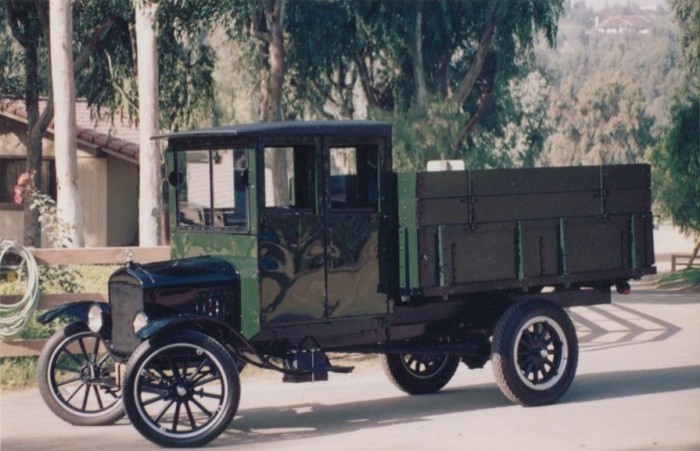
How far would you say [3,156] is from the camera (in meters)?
32.6

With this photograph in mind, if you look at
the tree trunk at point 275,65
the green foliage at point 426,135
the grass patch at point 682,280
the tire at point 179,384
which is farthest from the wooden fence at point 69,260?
the green foliage at point 426,135

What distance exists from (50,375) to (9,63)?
82.3 feet

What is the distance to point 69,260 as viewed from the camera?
1294cm

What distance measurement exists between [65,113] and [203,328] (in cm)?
1133

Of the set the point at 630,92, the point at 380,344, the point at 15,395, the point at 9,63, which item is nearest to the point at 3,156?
the point at 9,63

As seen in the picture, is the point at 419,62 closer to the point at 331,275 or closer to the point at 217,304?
the point at 331,275

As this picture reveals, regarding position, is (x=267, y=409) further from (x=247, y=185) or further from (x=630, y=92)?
(x=630, y=92)

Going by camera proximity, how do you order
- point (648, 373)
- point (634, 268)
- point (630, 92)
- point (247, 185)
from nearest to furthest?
point (247, 185) < point (634, 268) < point (648, 373) < point (630, 92)

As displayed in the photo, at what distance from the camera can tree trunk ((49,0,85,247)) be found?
2017 centimetres

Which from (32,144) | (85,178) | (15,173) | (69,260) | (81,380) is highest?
(32,144)

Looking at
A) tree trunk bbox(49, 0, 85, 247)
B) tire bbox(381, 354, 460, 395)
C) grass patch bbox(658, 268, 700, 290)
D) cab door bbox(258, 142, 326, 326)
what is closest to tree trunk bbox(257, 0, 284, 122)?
tree trunk bbox(49, 0, 85, 247)

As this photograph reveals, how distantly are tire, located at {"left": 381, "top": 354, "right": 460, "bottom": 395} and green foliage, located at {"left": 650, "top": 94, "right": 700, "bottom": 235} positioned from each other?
18.1 m

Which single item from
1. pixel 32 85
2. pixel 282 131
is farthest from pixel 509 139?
pixel 282 131

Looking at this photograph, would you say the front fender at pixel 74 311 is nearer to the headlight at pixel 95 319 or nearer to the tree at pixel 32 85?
the headlight at pixel 95 319
